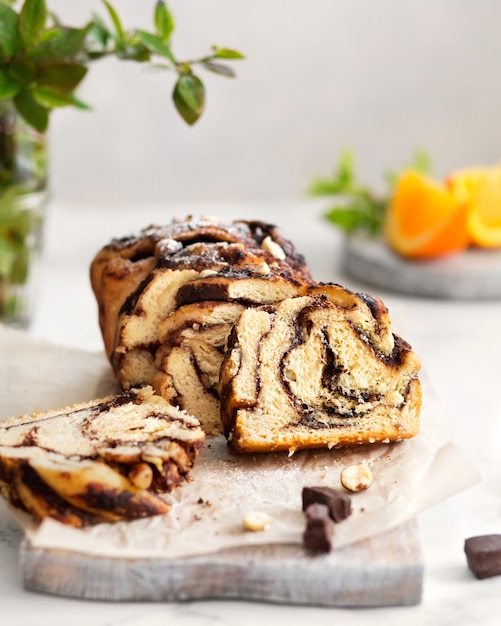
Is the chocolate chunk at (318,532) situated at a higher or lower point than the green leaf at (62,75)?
lower

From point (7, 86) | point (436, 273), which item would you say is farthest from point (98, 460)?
point (436, 273)

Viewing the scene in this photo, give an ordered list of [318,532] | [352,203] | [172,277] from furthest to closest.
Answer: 1. [352,203]
2. [172,277]
3. [318,532]

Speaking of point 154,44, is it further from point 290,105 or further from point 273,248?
point 290,105

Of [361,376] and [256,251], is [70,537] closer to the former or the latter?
[361,376]

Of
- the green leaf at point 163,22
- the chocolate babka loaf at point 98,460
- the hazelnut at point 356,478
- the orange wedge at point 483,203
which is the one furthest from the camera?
the orange wedge at point 483,203

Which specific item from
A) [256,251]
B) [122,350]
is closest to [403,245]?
[256,251]

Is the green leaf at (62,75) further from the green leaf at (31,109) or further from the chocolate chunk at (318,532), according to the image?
the chocolate chunk at (318,532)

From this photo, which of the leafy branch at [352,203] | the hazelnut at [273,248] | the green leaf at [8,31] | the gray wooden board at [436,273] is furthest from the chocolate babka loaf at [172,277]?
the leafy branch at [352,203]
